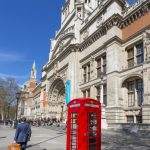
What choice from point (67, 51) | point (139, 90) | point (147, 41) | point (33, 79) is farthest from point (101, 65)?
point (33, 79)

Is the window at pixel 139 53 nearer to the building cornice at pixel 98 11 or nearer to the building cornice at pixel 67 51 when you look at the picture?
the building cornice at pixel 98 11

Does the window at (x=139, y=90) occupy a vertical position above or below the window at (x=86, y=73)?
below

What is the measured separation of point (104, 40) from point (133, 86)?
23.6 ft

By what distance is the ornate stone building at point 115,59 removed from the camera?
22.5 meters

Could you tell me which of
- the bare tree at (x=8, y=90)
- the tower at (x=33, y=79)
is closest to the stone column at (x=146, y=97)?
the bare tree at (x=8, y=90)

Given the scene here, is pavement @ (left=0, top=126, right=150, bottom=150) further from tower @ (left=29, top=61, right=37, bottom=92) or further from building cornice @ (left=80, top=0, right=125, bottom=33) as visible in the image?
tower @ (left=29, top=61, right=37, bottom=92)

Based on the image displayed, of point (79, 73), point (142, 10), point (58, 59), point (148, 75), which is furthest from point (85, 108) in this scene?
point (58, 59)

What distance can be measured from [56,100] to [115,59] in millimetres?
24832

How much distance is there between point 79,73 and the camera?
3453cm

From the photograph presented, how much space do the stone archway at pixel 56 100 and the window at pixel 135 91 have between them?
73.0 ft

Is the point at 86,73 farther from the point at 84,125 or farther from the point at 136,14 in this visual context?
the point at 84,125

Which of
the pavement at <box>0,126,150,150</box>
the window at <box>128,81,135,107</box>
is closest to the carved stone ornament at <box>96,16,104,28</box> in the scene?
the window at <box>128,81,135,107</box>

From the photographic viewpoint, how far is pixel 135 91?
76.6ft

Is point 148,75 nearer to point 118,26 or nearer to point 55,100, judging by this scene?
point 118,26
